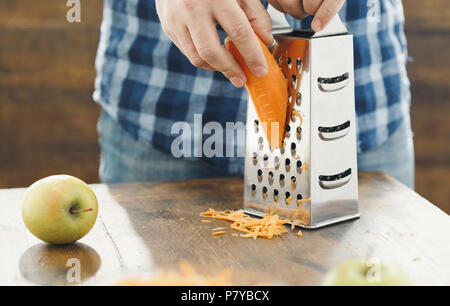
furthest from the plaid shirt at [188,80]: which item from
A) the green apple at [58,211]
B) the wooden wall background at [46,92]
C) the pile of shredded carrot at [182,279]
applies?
the wooden wall background at [46,92]

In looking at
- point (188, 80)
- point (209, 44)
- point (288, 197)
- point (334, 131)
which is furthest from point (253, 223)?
point (188, 80)

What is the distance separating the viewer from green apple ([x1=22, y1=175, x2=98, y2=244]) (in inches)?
42.0

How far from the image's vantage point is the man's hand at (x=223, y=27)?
104 centimetres

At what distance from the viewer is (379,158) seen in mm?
1544

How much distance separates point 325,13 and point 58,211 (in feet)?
1.79

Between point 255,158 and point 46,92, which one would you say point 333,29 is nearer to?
point 255,158

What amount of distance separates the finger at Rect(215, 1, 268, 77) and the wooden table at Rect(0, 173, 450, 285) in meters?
0.31

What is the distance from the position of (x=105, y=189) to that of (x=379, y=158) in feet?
2.07

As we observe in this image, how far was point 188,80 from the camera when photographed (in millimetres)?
1481

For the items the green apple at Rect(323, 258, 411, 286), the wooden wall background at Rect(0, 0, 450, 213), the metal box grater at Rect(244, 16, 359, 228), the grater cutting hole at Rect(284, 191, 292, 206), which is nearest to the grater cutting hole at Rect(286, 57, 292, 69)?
the metal box grater at Rect(244, 16, 359, 228)

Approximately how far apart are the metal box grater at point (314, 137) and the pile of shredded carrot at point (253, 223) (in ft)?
0.11

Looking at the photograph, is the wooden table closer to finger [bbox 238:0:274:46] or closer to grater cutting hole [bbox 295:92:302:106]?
grater cutting hole [bbox 295:92:302:106]
